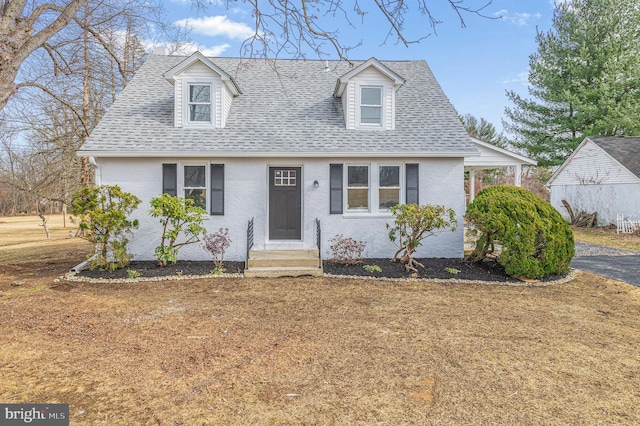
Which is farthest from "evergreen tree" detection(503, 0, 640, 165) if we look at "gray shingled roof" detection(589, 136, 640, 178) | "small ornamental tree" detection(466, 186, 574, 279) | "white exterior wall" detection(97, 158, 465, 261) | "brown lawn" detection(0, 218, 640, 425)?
"brown lawn" detection(0, 218, 640, 425)

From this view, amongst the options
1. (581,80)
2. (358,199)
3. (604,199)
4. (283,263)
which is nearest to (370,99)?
(358,199)

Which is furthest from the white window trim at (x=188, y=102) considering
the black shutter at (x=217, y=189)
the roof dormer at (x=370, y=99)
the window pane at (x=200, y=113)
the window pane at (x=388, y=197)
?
the window pane at (x=388, y=197)

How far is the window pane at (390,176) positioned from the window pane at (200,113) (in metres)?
4.92

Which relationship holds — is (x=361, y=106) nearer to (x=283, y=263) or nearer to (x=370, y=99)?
(x=370, y=99)

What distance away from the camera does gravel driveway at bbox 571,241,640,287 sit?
8.02m

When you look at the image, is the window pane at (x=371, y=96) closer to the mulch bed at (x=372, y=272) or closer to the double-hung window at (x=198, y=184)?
the double-hung window at (x=198, y=184)

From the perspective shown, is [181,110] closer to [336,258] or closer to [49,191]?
[336,258]

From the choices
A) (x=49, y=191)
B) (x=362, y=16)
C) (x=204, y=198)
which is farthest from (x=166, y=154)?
(x=49, y=191)

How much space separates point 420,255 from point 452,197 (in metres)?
1.75

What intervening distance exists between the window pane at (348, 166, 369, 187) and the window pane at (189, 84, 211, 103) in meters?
4.36

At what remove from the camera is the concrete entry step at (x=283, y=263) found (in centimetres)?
777

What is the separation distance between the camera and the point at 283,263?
318 inches

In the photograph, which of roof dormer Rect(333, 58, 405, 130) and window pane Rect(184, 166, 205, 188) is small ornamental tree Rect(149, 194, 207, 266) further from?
roof dormer Rect(333, 58, 405, 130)

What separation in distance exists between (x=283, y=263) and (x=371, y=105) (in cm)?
503
